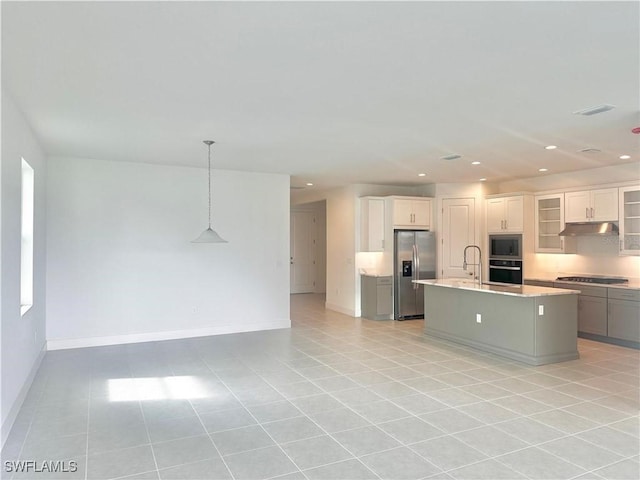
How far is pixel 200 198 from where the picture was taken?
687 cm

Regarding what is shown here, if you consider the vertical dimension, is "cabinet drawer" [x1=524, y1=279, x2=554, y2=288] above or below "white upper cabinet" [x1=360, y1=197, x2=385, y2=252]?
below

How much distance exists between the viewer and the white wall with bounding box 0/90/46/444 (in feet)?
10.8

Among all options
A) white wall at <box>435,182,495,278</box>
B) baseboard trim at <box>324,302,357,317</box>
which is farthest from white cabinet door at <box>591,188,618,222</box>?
baseboard trim at <box>324,302,357,317</box>

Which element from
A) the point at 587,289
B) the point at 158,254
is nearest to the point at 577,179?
the point at 587,289

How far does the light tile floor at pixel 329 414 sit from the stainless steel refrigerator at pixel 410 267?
2389 mm

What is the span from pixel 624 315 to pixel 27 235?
7.53 m

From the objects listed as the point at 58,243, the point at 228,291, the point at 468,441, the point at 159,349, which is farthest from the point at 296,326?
the point at 468,441

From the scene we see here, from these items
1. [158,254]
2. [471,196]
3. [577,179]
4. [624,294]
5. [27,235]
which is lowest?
[624,294]

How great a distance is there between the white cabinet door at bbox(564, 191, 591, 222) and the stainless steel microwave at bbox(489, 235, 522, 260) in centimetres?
85

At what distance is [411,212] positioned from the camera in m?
8.42

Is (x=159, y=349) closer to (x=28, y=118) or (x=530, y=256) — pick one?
(x=28, y=118)

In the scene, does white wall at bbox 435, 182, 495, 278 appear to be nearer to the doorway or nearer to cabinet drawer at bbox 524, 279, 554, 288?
cabinet drawer at bbox 524, 279, 554, 288

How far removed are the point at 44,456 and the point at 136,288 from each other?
3.63 metres

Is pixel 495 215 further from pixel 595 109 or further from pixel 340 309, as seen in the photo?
pixel 595 109
